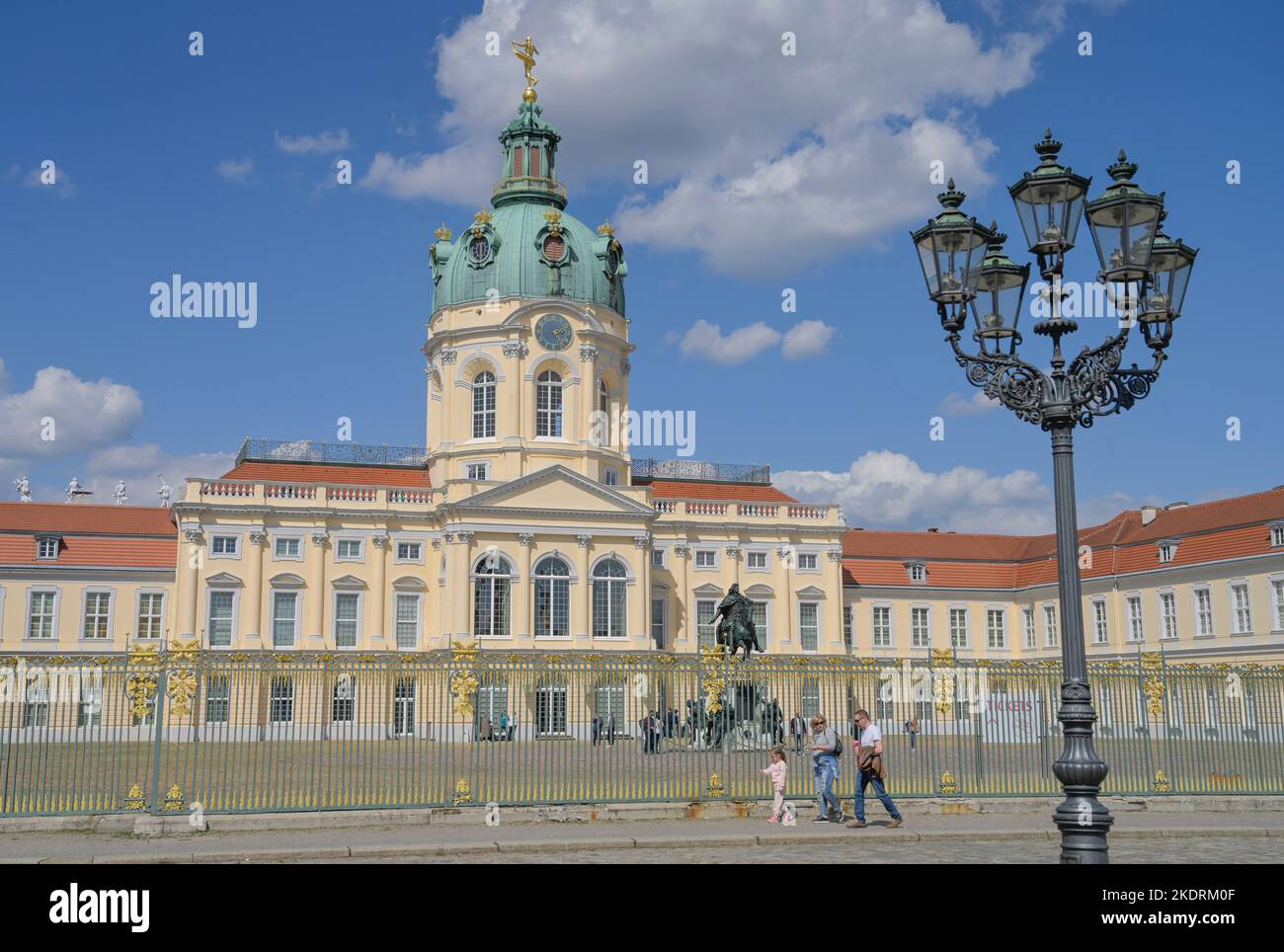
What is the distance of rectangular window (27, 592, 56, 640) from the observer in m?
54.3

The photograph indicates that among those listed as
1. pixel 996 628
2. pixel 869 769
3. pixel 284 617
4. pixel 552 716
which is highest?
pixel 284 617

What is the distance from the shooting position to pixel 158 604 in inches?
2205

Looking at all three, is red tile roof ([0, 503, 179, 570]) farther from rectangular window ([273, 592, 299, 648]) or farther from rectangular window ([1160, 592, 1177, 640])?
rectangular window ([1160, 592, 1177, 640])

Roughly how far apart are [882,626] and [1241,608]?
18.5 m

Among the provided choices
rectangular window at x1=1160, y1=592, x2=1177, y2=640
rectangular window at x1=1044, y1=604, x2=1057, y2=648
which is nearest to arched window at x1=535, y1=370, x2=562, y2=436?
rectangular window at x1=1044, y1=604, x2=1057, y2=648

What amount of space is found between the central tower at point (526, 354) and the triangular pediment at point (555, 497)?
237 cm

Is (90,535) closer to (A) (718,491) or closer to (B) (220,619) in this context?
(B) (220,619)

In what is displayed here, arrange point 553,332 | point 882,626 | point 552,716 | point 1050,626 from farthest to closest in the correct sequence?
point 882,626 < point 1050,626 < point 553,332 < point 552,716

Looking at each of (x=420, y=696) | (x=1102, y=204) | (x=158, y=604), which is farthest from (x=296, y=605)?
(x=1102, y=204)

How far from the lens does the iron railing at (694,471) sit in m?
67.6

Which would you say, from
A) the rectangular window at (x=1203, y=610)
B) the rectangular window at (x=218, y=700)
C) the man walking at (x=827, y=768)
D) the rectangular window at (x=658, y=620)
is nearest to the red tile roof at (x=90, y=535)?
the rectangular window at (x=658, y=620)

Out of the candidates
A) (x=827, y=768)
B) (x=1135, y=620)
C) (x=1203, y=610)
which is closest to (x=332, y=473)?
(x=1135, y=620)

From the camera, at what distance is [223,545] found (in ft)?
177

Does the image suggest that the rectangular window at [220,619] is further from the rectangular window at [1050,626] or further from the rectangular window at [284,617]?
the rectangular window at [1050,626]
